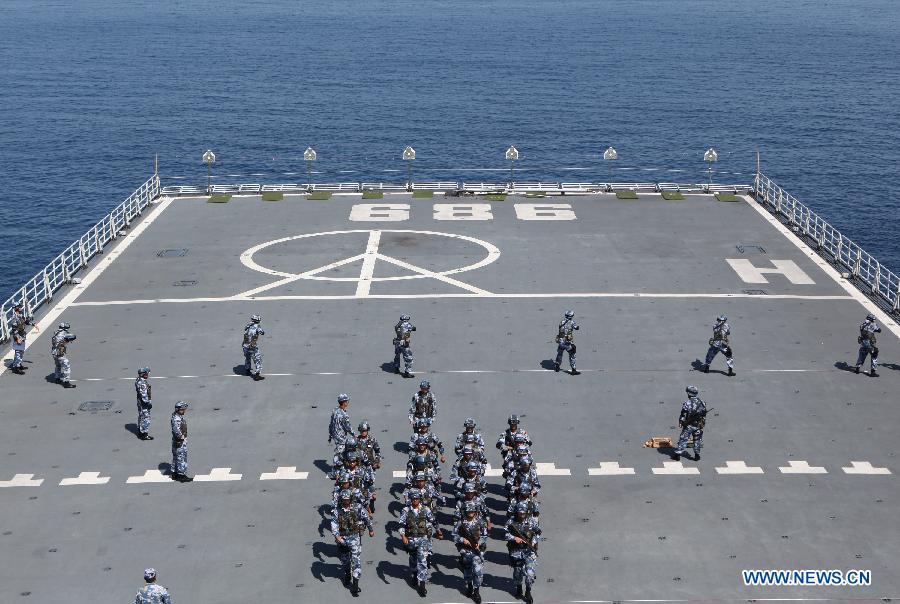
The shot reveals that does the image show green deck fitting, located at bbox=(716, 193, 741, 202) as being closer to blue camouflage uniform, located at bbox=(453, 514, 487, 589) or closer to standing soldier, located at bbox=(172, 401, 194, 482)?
standing soldier, located at bbox=(172, 401, 194, 482)

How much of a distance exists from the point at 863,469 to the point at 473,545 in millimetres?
12844

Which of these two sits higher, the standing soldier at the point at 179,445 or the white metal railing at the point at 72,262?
the white metal railing at the point at 72,262

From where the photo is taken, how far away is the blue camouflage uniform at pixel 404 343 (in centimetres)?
3697

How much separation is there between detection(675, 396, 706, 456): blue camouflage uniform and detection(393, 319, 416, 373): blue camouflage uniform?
9578 mm

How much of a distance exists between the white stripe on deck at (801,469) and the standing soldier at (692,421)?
2363 mm

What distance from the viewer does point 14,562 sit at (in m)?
26.5

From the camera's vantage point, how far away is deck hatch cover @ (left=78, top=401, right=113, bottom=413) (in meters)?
35.6

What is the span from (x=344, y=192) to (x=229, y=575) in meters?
41.4

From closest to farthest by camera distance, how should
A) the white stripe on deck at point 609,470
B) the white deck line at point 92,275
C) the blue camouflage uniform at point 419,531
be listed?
1. the blue camouflage uniform at point 419,531
2. the white stripe on deck at point 609,470
3. the white deck line at point 92,275

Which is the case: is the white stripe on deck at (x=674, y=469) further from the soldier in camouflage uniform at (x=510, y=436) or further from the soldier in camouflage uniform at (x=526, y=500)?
the soldier in camouflage uniform at (x=526, y=500)

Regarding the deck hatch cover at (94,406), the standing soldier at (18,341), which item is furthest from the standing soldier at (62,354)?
the deck hatch cover at (94,406)

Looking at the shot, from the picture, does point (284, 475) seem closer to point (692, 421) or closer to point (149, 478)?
point (149, 478)

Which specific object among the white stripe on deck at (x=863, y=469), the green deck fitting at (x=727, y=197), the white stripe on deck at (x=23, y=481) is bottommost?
the white stripe on deck at (x=23, y=481)

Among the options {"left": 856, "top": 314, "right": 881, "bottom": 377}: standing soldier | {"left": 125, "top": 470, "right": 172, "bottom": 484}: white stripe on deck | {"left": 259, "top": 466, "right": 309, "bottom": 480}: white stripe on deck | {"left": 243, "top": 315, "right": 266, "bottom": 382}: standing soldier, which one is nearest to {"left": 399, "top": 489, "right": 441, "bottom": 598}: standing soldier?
{"left": 259, "top": 466, "right": 309, "bottom": 480}: white stripe on deck
